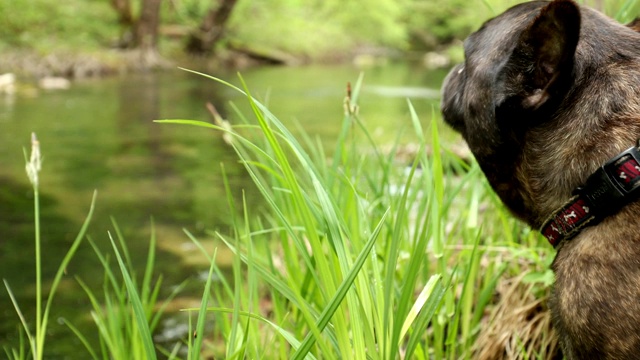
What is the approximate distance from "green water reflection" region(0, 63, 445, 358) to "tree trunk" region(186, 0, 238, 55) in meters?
8.47

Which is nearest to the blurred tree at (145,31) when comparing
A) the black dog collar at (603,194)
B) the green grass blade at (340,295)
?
the black dog collar at (603,194)

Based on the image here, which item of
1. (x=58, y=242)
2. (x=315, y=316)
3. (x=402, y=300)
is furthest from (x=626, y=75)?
(x=58, y=242)

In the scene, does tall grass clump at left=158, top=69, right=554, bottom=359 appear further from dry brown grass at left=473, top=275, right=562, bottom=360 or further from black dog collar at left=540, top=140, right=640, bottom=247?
black dog collar at left=540, top=140, right=640, bottom=247

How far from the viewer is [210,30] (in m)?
21.5

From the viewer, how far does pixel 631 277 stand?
1.35m

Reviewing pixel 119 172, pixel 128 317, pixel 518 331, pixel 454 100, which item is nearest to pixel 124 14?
pixel 119 172

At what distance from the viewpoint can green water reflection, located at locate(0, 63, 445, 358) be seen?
356 cm

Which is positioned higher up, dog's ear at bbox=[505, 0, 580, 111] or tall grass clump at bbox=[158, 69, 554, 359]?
dog's ear at bbox=[505, 0, 580, 111]

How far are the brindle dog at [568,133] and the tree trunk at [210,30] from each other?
20012 mm

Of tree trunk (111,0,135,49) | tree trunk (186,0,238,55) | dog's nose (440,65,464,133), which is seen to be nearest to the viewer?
dog's nose (440,65,464,133)

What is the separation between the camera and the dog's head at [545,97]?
150cm

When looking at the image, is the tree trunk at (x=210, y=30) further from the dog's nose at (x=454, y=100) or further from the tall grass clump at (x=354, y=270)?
the dog's nose at (x=454, y=100)

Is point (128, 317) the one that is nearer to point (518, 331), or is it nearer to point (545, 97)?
point (518, 331)

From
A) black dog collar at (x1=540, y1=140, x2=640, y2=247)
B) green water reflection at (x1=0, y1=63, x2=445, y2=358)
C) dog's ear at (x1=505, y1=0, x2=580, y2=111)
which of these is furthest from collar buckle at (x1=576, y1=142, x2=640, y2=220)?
green water reflection at (x1=0, y1=63, x2=445, y2=358)
